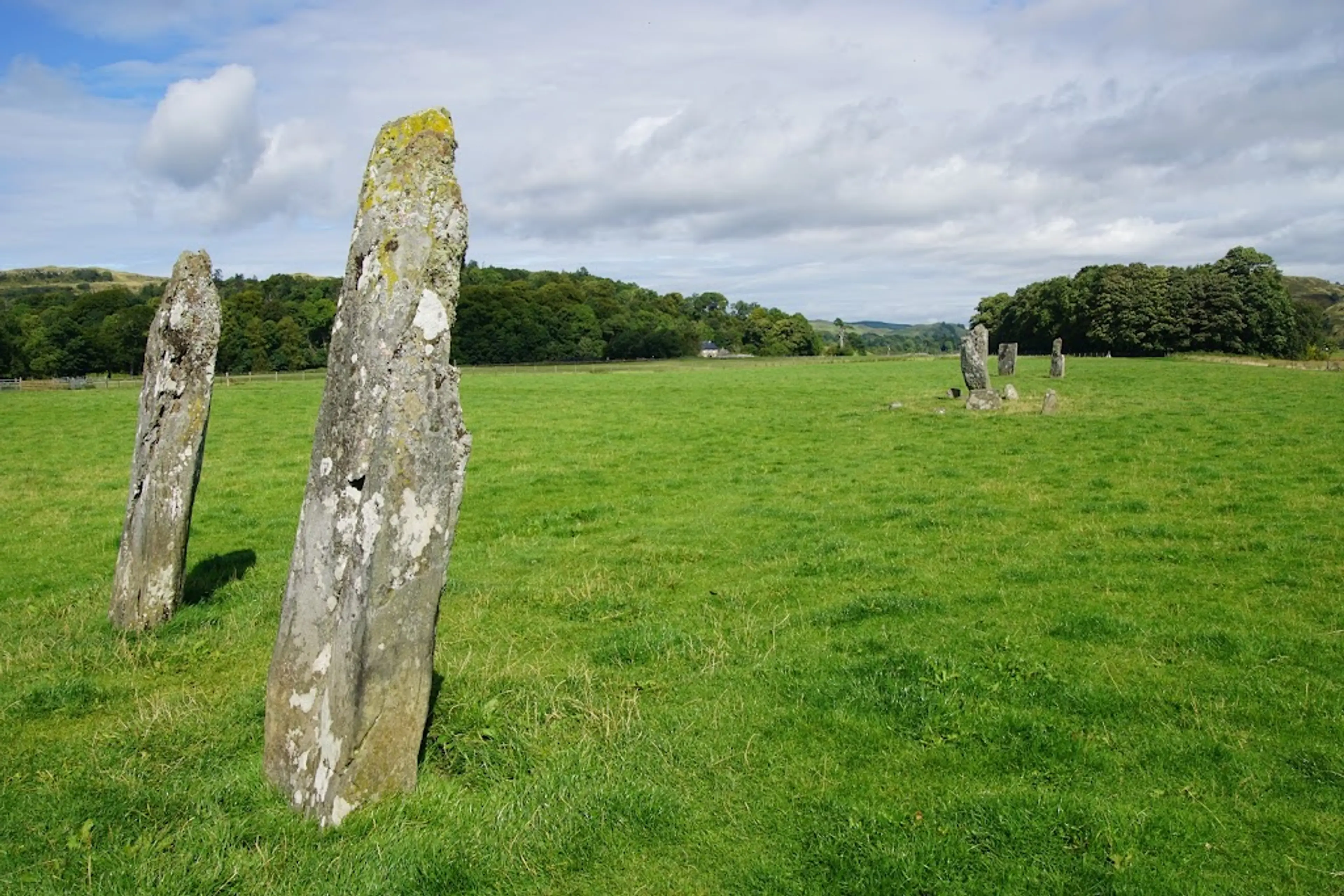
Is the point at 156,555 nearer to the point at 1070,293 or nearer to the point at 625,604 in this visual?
the point at 625,604

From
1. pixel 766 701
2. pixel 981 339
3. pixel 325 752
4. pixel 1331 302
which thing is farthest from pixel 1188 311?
pixel 1331 302

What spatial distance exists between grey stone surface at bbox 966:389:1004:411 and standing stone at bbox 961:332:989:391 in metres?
2.36

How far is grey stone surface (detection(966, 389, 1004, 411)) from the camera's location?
1101 inches

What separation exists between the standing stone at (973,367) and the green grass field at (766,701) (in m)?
15.0

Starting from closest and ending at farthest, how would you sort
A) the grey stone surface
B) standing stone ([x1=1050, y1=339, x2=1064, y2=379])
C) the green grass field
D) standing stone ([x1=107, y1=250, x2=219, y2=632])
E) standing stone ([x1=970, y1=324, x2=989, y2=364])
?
1. the green grass field
2. standing stone ([x1=107, y1=250, x2=219, y2=632])
3. the grey stone surface
4. standing stone ([x1=970, y1=324, x2=989, y2=364])
5. standing stone ([x1=1050, y1=339, x2=1064, y2=379])

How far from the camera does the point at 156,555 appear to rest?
9.03 m

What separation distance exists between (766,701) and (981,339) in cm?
2985

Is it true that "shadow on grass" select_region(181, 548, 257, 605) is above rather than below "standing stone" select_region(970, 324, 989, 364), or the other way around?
below

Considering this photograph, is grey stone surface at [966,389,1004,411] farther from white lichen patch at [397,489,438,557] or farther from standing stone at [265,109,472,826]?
white lichen patch at [397,489,438,557]

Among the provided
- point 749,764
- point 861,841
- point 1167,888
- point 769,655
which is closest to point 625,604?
point 769,655

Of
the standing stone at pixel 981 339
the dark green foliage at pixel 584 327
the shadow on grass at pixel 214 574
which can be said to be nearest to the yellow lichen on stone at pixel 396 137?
the shadow on grass at pixel 214 574

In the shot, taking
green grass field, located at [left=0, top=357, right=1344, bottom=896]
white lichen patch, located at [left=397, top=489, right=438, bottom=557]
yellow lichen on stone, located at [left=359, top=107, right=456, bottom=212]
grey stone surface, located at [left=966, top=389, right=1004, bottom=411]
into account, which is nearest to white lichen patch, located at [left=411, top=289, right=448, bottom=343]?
yellow lichen on stone, located at [left=359, top=107, right=456, bottom=212]

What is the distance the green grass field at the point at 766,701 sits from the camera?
15.6 feet

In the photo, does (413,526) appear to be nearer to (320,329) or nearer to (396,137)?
(396,137)
